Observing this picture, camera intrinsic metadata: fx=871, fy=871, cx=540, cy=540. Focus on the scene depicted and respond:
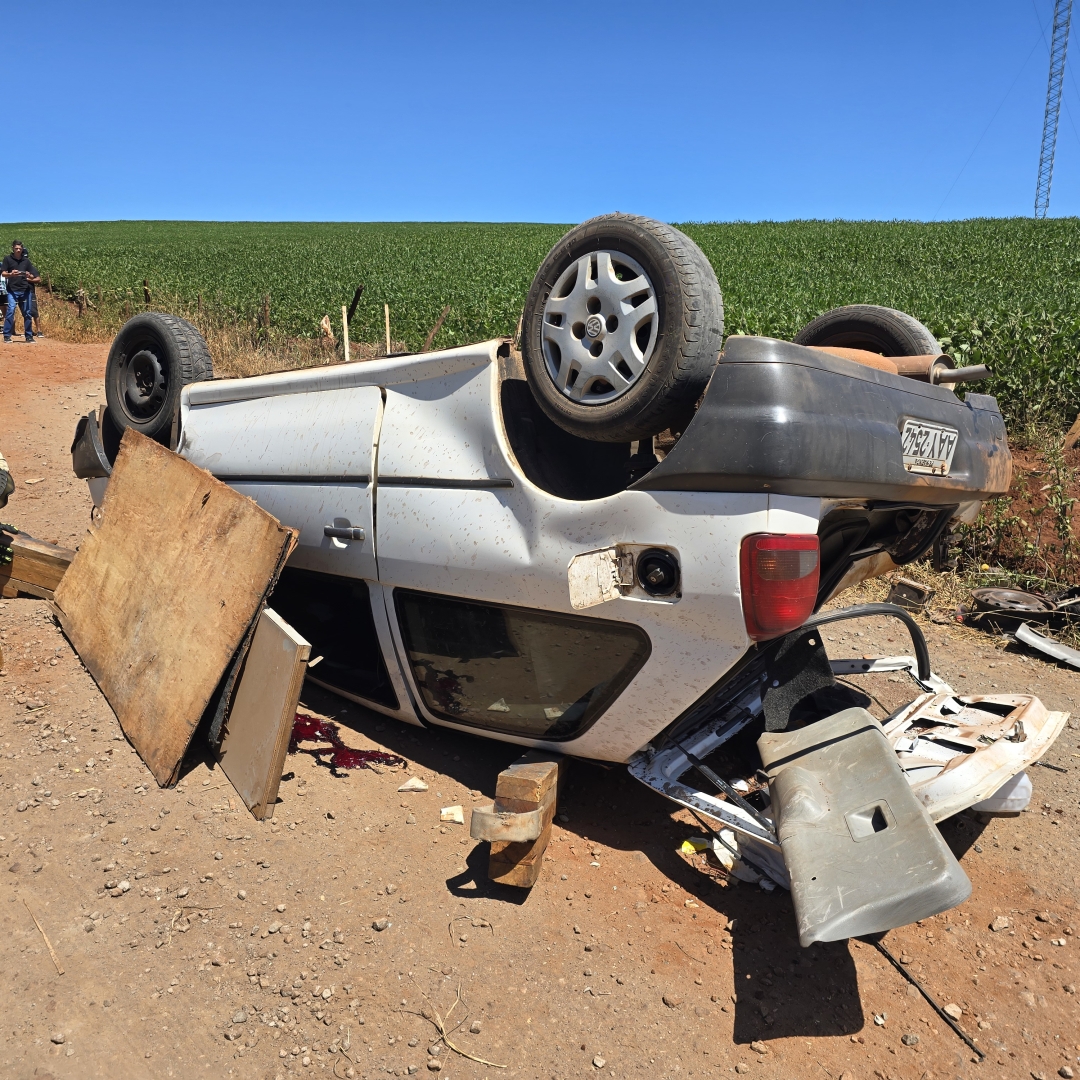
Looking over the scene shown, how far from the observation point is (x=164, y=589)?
3926 mm

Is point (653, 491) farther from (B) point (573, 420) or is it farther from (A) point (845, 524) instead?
(A) point (845, 524)

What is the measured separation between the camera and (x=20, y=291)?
1605 centimetres

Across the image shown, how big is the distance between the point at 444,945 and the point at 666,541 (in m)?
1.44

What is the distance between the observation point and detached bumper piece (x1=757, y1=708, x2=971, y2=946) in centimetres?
224

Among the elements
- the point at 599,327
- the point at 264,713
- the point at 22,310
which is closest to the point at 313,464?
the point at 264,713

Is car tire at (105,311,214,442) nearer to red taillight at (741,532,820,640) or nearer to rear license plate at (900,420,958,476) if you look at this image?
red taillight at (741,532,820,640)

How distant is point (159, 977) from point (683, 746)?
1831mm

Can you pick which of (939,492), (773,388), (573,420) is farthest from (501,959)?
(939,492)

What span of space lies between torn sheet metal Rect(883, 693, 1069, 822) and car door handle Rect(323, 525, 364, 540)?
2.14m

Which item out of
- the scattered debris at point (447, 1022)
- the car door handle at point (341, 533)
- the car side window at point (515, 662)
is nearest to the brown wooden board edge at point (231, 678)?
the car door handle at point (341, 533)

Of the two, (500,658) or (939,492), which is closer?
(939,492)

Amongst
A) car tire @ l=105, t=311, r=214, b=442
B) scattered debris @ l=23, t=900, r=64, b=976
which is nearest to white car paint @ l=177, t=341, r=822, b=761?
car tire @ l=105, t=311, r=214, b=442

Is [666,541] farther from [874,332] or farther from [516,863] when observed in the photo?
[874,332]

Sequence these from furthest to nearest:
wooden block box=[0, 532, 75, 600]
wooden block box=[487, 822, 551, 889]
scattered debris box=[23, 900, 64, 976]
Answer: wooden block box=[0, 532, 75, 600]
wooden block box=[487, 822, 551, 889]
scattered debris box=[23, 900, 64, 976]
